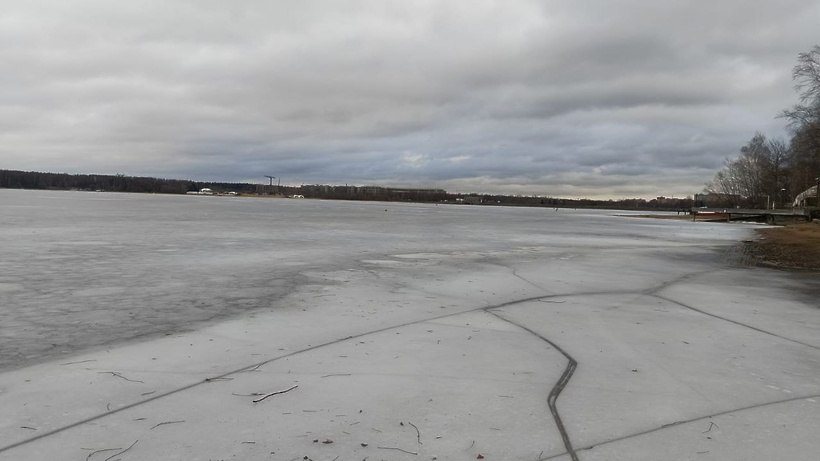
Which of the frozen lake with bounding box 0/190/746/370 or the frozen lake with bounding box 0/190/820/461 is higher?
the frozen lake with bounding box 0/190/820/461

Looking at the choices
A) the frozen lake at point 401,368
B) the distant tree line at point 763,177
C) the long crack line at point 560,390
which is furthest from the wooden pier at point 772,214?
the long crack line at point 560,390

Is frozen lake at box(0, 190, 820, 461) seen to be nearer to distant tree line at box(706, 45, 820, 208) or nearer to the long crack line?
the long crack line

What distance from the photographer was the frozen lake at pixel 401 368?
3.14 meters

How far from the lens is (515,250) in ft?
55.0

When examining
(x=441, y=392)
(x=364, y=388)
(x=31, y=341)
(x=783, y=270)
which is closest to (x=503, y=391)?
(x=441, y=392)

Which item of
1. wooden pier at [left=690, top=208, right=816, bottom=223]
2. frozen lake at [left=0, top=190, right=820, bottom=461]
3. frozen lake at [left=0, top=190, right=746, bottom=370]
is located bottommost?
frozen lake at [left=0, top=190, right=746, bottom=370]

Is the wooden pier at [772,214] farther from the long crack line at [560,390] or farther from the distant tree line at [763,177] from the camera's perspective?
the long crack line at [560,390]

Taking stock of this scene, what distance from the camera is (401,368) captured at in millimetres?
4508

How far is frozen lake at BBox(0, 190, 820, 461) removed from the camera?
314 centimetres

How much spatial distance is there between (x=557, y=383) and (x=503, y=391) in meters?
0.50

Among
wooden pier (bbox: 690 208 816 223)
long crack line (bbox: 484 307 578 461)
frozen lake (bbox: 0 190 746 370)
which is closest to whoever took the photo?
long crack line (bbox: 484 307 578 461)

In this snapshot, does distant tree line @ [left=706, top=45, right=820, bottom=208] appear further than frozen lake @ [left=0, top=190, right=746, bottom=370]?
Yes

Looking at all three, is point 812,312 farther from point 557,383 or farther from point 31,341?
point 31,341

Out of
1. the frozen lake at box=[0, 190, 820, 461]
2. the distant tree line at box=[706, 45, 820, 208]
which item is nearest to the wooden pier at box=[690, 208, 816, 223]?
Answer: the distant tree line at box=[706, 45, 820, 208]
